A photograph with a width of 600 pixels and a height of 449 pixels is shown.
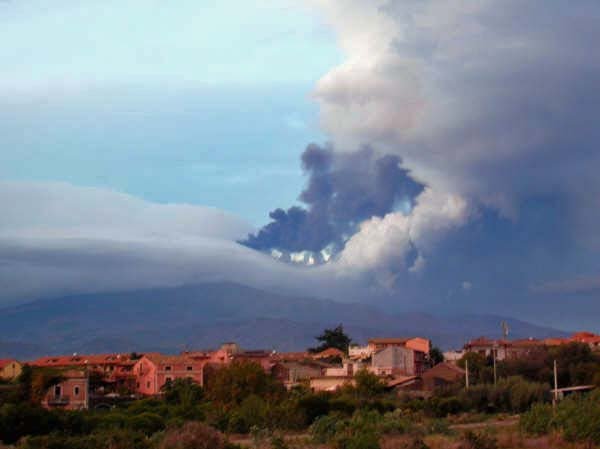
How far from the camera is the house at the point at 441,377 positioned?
86.1 m

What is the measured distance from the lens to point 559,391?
2931 inches

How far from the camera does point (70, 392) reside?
8675cm

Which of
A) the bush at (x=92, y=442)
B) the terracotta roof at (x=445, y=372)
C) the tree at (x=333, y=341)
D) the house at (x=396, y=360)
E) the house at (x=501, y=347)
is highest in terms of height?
the tree at (x=333, y=341)

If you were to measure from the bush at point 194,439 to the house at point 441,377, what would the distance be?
5503cm

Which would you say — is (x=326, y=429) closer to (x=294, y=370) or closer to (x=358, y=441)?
(x=358, y=441)

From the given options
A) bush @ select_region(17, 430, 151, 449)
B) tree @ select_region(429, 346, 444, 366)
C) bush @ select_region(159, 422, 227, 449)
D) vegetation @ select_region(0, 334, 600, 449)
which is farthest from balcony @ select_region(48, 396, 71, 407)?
bush @ select_region(159, 422, 227, 449)

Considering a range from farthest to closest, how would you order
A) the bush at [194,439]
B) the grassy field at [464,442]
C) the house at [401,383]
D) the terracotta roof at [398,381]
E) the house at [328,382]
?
the terracotta roof at [398,381] < the house at [328,382] < the house at [401,383] < the grassy field at [464,442] < the bush at [194,439]

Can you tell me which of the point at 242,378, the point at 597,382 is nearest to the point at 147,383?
the point at 242,378

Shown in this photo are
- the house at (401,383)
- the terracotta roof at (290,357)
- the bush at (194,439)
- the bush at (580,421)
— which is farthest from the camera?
the terracotta roof at (290,357)

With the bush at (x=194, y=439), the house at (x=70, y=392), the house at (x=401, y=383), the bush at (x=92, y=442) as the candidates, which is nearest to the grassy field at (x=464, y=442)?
the bush at (x=194, y=439)

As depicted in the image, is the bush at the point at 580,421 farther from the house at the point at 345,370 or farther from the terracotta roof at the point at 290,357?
the terracotta roof at the point at 290,357

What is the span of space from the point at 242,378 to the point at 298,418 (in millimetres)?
13971

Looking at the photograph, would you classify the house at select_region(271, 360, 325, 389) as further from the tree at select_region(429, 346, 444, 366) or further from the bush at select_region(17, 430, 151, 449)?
the bush at select_region(17, 430, 151, 449)

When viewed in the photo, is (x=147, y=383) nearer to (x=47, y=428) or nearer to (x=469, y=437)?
(x=47, y=428)
